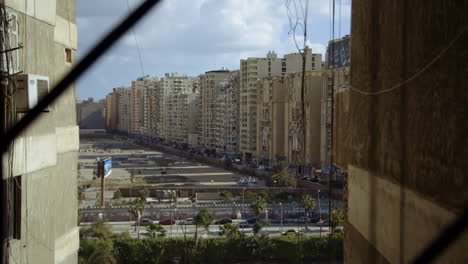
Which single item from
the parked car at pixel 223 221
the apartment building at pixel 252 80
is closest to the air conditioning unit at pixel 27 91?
the parked car at pixel 223 221

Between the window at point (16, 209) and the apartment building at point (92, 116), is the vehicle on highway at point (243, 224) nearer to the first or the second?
the window at point (16, 209)

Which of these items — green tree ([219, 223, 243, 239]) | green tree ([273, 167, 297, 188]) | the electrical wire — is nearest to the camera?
the electrical wire

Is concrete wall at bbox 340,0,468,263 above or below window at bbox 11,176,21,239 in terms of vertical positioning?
above

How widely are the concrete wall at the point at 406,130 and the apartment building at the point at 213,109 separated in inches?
1515

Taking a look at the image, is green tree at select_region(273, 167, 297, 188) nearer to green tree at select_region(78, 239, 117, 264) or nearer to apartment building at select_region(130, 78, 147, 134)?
green tree at select_region(78, 239, 117, 264)

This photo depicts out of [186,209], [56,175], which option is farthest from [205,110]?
[56,175]

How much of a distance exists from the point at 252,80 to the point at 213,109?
27.1 feet

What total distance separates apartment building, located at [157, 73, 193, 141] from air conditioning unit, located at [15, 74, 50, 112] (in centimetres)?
4900

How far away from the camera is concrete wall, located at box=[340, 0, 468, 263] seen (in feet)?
4.31

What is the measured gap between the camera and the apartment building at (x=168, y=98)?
5203cm

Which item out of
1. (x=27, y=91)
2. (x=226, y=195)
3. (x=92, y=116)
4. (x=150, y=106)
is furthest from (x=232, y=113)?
(x=92, y=116)

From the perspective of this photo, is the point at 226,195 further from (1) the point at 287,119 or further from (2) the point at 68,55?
(2) the point at 68,55

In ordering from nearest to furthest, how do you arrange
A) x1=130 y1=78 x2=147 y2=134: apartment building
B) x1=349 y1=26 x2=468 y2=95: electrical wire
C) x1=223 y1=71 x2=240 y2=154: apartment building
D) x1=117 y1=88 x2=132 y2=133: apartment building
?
1. x1=349 y1=26 x2=468 y2=95: electrical wire
2. x1=223 y1=71 x2=240 y2=154: apartment building
3. x1=130 y1=78 x2=147 y2=134: apartment building
4. x1=117 y1=88 x2=132 y2=133: apartment building

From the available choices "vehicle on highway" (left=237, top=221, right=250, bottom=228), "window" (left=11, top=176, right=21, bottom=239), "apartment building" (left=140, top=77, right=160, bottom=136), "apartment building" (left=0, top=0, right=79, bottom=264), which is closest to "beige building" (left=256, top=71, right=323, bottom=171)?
"vehicle on highway" (left=237, top=221, right=250, bottom=228)
